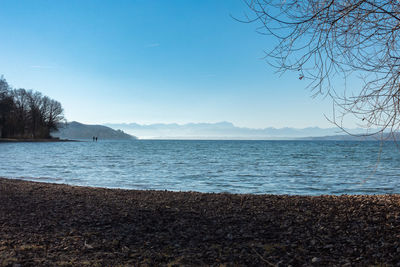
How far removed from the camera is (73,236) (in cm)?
549

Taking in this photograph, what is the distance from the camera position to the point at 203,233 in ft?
18.5

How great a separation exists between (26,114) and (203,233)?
312 ft

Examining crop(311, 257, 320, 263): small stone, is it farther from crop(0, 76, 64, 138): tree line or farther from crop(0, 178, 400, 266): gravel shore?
crop(0, 76, 64, 138): tree line

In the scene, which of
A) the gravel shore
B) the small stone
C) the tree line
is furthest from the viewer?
the tree line

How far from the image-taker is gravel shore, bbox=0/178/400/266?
4375mm

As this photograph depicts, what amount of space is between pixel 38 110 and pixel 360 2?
100210 mm

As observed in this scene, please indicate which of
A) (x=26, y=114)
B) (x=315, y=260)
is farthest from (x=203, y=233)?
(x=26, y=114)

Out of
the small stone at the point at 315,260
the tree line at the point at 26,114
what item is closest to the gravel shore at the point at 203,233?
the small stone at the point at 315,260

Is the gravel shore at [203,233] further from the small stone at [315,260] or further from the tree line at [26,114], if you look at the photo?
the tree line at [26,114]

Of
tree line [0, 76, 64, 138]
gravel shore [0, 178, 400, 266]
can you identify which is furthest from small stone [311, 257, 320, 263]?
tree line [0, 76, 64, 138]

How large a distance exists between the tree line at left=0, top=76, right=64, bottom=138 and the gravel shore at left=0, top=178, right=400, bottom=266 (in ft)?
258

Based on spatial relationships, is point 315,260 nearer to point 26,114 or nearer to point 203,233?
point 203,233

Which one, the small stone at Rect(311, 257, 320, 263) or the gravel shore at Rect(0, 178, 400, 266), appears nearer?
the small stone at Rect(311, 257, 320, 263)

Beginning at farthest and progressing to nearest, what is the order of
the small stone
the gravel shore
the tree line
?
the tree line
the gravel shore
the small stone
